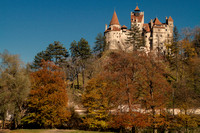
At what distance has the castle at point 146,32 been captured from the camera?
65.5 metres

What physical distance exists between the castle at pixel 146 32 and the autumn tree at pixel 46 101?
44.7 meters

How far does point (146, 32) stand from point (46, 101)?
55.0m

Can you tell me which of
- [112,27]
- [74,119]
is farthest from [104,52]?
[74,119]

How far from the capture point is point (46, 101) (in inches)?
802

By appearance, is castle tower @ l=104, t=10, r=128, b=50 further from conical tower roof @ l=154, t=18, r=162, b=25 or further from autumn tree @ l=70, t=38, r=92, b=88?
autumn tree @ l=70, t=38, r=92, b=88

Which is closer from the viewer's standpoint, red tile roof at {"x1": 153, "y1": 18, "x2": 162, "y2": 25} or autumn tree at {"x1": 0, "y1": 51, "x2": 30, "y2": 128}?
autumn tree at {"x1": 0, "y1": 51, "x2": 30, "y2": 128}

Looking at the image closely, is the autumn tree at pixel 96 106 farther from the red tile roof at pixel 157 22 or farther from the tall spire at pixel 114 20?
the red tile roof at pixel 157 22

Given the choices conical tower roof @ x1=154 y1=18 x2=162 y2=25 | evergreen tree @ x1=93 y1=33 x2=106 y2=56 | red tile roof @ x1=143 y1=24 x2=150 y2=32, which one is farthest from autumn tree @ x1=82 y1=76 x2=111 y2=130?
conical tower roof @ x1=154 y1=18 x2=162 y2=25

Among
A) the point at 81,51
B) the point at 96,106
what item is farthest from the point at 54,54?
the point at 96,106

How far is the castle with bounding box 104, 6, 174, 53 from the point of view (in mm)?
65488

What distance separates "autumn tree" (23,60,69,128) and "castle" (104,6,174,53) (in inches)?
1761

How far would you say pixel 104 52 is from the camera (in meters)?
63.3

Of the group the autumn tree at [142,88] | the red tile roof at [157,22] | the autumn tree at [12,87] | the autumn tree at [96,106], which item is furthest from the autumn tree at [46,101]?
the red tile roof at [157,22]

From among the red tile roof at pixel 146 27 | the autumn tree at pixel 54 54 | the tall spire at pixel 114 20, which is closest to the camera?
the autumn tree at pixel 54 54
